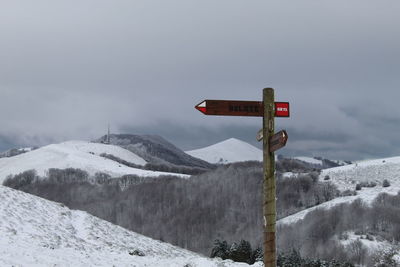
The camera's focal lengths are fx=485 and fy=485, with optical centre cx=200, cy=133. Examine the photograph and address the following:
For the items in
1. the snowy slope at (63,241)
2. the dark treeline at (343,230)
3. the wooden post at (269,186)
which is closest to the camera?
the wooden post at (269,186)

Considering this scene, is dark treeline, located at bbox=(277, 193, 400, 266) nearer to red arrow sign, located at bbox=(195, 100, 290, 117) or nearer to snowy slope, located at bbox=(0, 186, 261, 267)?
snowy slope, located at bbox=(0, 186, 261, 267)

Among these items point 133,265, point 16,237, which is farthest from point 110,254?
point 16,237

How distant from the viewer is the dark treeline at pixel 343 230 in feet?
389

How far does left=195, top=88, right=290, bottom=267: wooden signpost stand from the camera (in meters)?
12.2

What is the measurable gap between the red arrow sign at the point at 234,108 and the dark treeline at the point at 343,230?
105332 millimetres

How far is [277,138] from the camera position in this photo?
1162 cm

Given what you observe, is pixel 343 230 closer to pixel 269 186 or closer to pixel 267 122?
pixel 269 186

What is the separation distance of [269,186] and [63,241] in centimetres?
2359

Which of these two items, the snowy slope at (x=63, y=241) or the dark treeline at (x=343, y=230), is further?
the dark treeline at (x=343, y=230)

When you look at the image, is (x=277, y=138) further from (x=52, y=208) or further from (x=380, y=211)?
(x=380, y=211)

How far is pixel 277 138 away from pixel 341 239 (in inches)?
5071

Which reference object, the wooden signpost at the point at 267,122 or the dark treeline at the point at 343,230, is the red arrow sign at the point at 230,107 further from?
the dark treeline at the point at 343,230

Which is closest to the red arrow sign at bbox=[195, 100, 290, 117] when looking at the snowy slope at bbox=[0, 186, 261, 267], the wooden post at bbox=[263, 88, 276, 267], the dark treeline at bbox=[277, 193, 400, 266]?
the wooden post at bbox=[263, 88, 276, 267]

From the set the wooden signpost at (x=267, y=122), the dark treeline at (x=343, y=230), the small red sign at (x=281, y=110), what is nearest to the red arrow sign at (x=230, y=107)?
the wooden signpost at (x=267, y=122)
